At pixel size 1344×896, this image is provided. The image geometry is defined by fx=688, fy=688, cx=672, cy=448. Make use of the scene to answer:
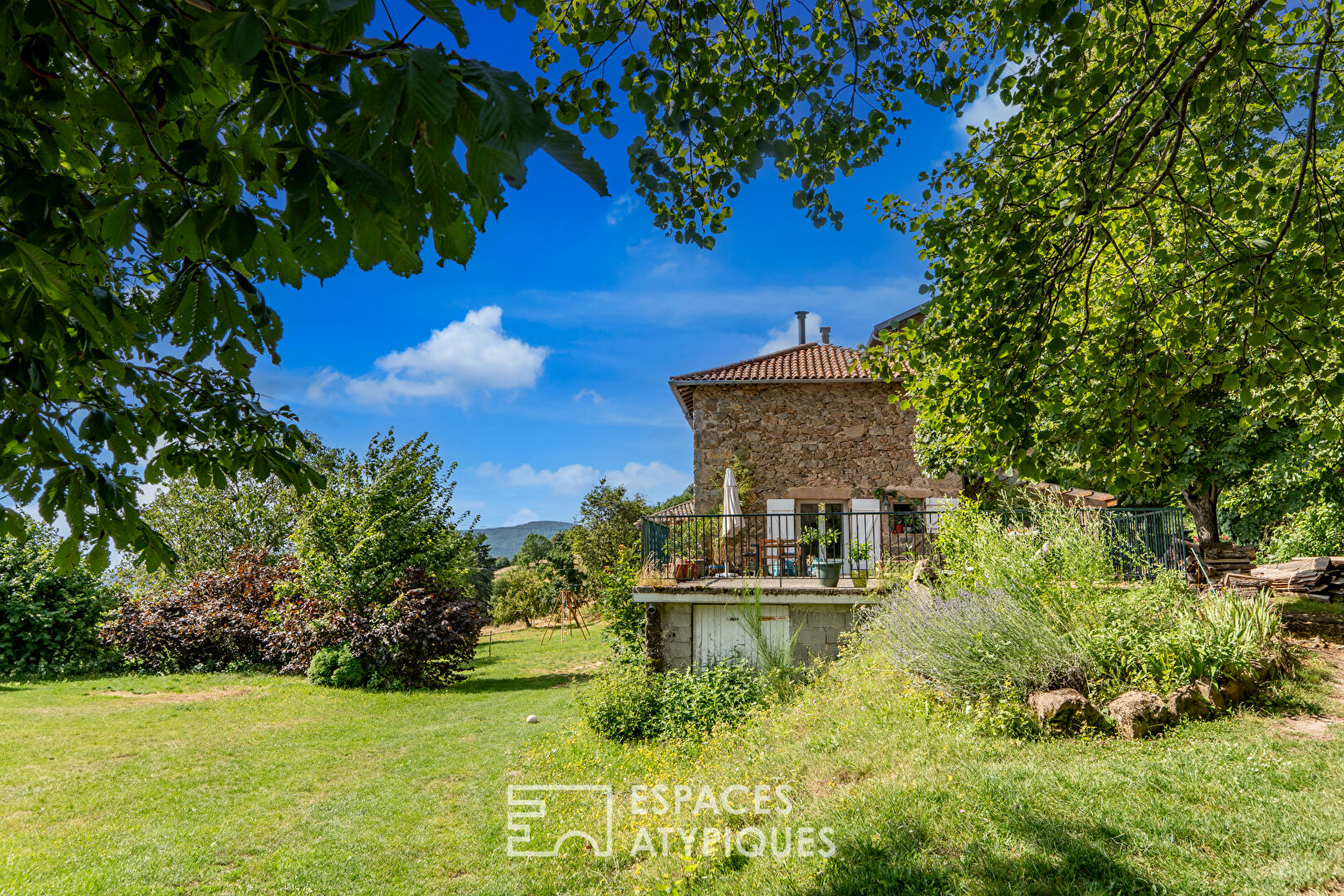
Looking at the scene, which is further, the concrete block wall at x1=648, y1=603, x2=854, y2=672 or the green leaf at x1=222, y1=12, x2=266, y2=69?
the concrete block wall at x1=648, y1=603, x2=854, y2=672

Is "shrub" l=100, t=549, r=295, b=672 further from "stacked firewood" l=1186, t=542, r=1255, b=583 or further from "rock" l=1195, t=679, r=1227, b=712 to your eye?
"stacked firewood" l=1186, t=542, r=1255, b=583

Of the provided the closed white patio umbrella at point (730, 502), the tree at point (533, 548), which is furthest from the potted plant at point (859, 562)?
the tree at point (533, 548)

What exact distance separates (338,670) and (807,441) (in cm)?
1047

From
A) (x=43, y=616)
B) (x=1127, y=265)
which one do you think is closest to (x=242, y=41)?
(x=1127, y=265)

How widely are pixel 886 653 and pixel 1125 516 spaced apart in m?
5.61

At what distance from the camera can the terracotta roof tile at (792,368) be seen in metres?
15.1

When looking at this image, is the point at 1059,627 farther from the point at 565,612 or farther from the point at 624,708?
the point at 565,612

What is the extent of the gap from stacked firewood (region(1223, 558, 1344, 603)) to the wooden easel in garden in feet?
51.5

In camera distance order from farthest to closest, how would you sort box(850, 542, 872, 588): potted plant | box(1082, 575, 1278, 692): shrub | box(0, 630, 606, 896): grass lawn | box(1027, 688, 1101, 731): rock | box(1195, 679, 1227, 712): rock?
box(850, 542, 872, 588): potted plant, box(1082, 575, 1278, 692): shrub, box(1195, 679, 1227, 712): rock, box(1027, 688, 1101, 731): rock, box(0, 630, 606, 896): grass lawn

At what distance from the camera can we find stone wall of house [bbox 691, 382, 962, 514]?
49.3 feet

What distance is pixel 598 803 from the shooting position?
6.03 metres

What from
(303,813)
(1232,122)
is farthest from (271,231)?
(303,813)

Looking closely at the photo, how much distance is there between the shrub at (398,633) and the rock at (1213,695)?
38.0ft

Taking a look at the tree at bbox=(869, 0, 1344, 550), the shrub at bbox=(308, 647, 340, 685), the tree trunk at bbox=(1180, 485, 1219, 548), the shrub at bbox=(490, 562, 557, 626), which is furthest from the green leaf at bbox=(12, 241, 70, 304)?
the shrub at bbox=(490, 562, 557, 626)
